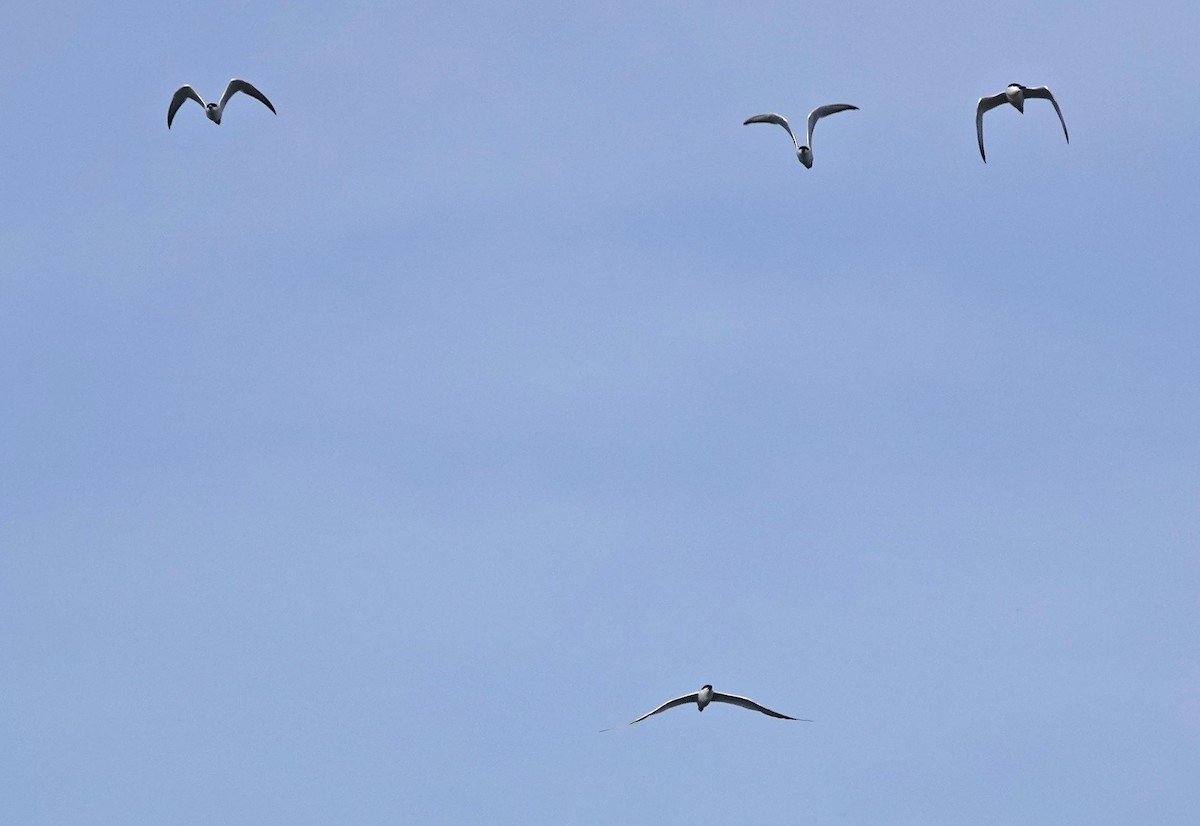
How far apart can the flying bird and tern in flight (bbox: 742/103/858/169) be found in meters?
24.8

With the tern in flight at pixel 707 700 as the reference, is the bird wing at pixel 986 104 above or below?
above

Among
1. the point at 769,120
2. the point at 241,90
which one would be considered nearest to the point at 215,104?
the point at 241,90

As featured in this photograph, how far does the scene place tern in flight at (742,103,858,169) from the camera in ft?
284

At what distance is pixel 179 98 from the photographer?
8775 cm

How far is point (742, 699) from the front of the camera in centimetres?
7600

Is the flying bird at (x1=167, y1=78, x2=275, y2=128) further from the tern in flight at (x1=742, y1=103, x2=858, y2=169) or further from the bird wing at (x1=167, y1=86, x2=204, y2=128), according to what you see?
the tern in flight at (x1=742, y1=103, x2=858, y2=169)

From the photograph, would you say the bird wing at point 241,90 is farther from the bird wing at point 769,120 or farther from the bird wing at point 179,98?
the bird wing at point 769,120

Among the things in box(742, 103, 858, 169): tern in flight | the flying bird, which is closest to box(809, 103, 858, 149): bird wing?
box(742, 103, 858, 169): tern in flight

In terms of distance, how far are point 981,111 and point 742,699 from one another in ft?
94.8

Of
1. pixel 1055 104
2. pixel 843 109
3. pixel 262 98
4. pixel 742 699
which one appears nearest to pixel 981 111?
pixel 1055 104

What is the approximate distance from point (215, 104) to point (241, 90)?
2.18m

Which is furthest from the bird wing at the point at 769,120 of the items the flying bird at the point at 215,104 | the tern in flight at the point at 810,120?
the flying bird at the point at 215,104

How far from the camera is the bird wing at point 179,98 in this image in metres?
87.1

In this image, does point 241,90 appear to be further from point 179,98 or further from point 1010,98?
point 1010,98
